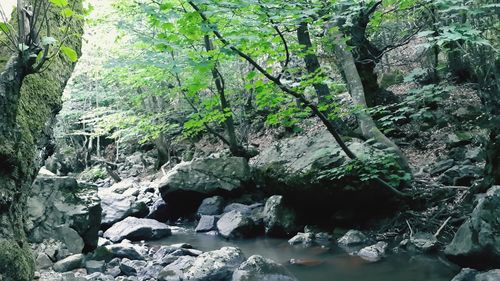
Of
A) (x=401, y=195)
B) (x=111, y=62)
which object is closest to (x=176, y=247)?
(x=401, y=195)

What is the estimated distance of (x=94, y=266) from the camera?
22.4 ft

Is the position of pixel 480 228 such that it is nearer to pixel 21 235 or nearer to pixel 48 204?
pixel 21 235

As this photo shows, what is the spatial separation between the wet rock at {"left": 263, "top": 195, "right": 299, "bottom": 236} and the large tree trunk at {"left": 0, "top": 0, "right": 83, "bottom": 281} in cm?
565

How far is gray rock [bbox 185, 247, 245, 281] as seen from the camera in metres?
A: 5.77

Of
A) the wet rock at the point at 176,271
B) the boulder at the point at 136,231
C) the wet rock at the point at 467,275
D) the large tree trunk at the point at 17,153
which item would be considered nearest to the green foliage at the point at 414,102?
the wet rock at the point at 467,275

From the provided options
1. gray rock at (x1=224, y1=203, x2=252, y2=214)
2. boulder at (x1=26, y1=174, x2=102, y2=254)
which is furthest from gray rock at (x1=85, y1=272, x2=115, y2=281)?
gray rock at (x1=224, y1=203, x2=252, y2=214)

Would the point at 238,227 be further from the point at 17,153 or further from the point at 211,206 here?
the point at 17,153

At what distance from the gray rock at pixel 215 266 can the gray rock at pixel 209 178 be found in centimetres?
497

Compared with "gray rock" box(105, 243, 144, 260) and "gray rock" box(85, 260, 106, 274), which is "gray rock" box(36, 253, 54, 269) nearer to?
"gray rock" box(85, 260, 106, 274)

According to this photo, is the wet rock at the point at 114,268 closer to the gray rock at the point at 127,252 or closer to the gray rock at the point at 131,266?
the gray rock at the point at 131,266

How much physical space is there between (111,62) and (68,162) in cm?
1168

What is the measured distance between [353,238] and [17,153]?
19.0 feet

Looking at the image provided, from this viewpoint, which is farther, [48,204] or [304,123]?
[304,123]

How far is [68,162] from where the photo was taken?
870 inches
